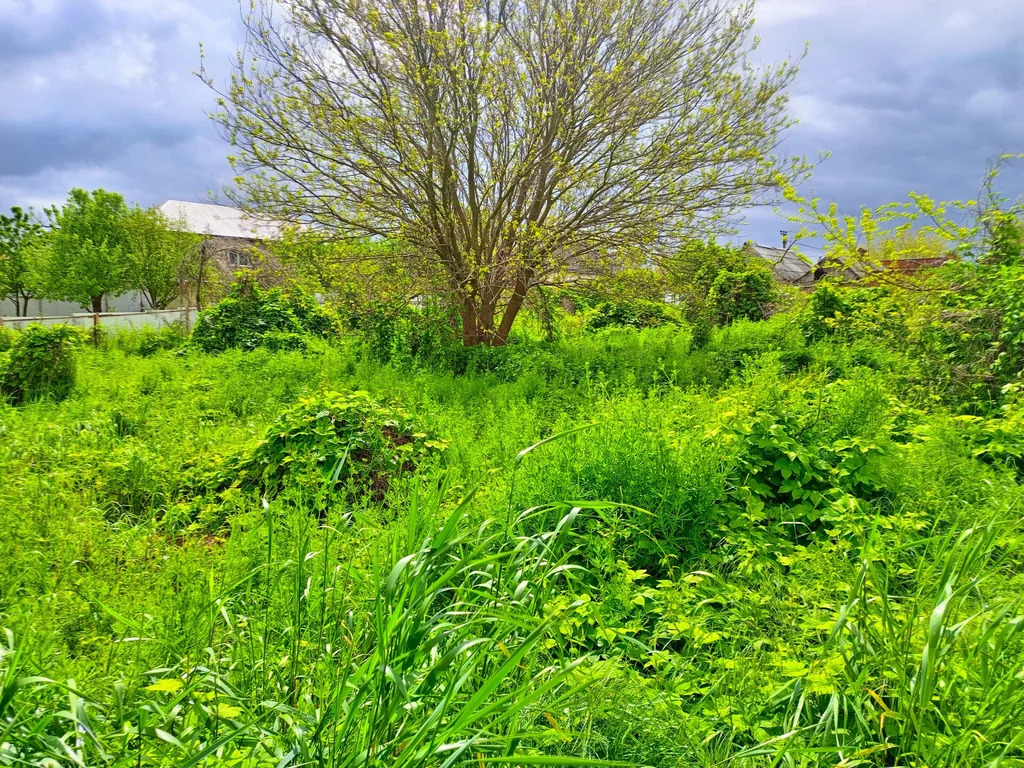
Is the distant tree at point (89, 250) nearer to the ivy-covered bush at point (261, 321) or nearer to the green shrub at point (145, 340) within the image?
the green shrub at point (145, 340)

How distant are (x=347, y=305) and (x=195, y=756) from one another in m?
9.81

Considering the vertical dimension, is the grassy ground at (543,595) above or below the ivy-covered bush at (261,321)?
below

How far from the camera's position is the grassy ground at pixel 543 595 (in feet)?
4.44

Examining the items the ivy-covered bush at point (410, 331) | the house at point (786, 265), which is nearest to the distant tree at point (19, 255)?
the ivy-covered bush at point (410, 331)

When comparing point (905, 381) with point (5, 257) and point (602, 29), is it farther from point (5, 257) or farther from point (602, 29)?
point (5, 257)

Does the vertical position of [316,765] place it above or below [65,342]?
below

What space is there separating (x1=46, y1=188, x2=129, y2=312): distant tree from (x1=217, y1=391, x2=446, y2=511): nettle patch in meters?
28.2

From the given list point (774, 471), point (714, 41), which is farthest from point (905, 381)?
point (714, 41)

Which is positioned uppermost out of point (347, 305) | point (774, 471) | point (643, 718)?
point (347, 305)

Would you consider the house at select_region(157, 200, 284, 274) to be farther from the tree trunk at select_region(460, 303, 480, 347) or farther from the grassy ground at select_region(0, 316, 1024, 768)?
the grassy ground at select_region(0, 316, 1024, 768)

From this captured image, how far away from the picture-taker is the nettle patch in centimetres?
399

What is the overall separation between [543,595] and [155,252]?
110ft

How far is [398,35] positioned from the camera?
8070 millimetres

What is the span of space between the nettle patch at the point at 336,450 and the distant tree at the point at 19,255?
31.0 meters
